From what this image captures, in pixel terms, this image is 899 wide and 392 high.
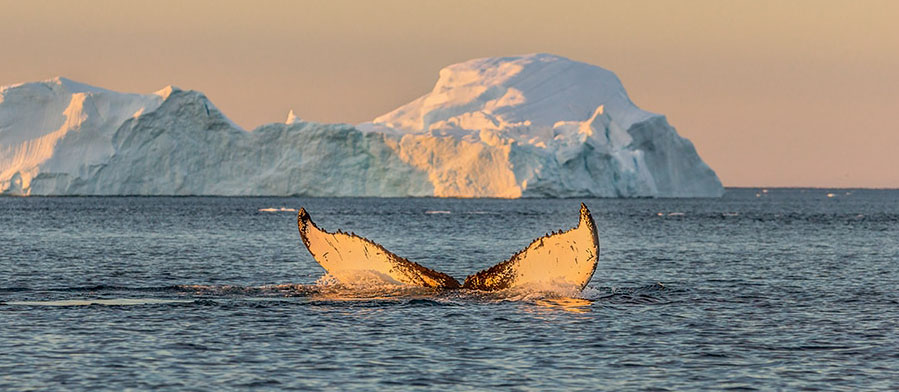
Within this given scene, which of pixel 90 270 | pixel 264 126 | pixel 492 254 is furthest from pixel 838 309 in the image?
pixel 264 126

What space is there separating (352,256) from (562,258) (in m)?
3.23

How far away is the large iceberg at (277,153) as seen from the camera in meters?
102

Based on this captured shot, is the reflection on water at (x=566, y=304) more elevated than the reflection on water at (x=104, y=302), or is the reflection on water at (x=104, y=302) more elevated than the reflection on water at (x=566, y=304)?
the reflection on water at (x=566, y=304)

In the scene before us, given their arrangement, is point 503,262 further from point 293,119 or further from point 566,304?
point 293,119

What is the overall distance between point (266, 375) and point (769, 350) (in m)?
6.96

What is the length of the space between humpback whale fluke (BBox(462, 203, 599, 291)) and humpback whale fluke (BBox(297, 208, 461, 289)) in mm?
1309

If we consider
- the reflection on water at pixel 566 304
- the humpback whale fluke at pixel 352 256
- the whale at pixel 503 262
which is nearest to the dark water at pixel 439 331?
the reflection on water at pixel 566 304

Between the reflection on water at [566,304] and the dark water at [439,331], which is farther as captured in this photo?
the reflection on water at [566,304]

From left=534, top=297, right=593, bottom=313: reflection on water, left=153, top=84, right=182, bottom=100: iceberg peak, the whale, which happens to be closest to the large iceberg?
left=153, top=84, right=182, bottom=100: iceberg peak

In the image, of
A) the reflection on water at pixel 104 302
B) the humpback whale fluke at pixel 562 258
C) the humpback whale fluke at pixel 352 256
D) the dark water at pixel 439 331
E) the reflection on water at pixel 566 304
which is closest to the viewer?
the dark water at pixel 439 331

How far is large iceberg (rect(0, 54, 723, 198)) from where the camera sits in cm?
10244

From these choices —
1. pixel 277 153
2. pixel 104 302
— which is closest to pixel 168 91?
pixel 277 153

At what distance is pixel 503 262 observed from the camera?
17969mm

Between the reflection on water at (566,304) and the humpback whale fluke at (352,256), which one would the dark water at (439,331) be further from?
the humpback whale fluke at (352,256)
